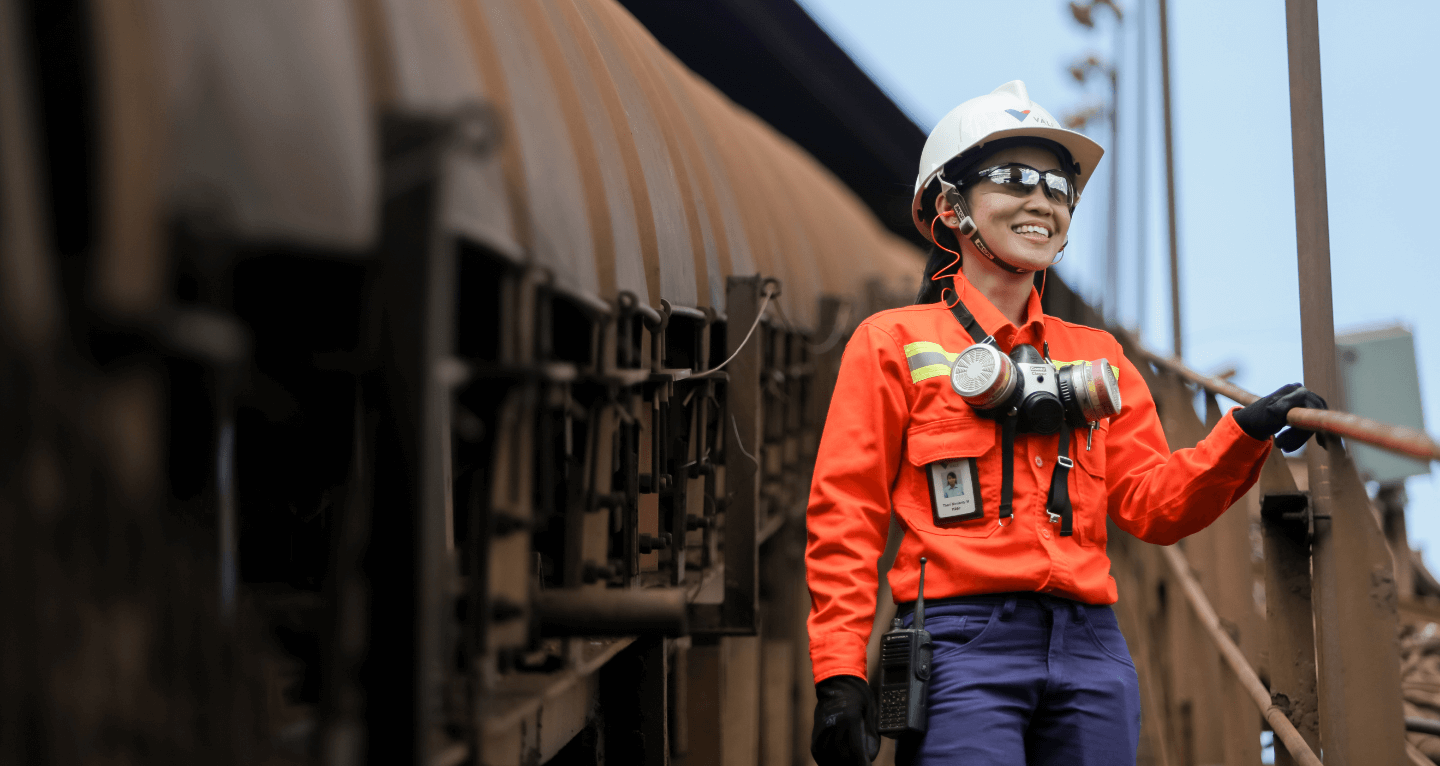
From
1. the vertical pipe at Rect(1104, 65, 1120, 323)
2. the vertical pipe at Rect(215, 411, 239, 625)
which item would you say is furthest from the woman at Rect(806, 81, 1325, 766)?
the vertical pipe at Rect(1104, 65, 1120, 323)

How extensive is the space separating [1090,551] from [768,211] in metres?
4.32

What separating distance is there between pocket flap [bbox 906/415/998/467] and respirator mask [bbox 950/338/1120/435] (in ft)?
0.12

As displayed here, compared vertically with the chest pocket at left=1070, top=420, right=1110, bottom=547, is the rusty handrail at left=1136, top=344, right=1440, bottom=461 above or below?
above

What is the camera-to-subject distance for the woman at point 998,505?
2477 millimetres

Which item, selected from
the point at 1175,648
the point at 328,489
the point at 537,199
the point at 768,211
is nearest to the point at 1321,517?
the point at 537,199

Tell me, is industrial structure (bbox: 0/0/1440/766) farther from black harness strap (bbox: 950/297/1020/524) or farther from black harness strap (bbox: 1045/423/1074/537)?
black harness strap (bbox: 950/297/1020/524)

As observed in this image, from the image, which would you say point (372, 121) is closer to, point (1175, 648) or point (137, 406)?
point (137, 406)

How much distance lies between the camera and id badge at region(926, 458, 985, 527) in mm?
2543

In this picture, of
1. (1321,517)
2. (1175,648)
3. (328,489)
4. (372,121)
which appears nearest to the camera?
(372,121)

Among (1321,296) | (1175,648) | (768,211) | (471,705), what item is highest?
(768,211)

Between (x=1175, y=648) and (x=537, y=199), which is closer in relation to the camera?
(x=537, y=199)

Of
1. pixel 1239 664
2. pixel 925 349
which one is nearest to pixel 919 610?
pixel 925 349

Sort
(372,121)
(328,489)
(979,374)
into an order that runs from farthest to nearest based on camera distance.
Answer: (979,374)
(328,489)
(372,121)

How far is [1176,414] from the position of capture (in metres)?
5.81
